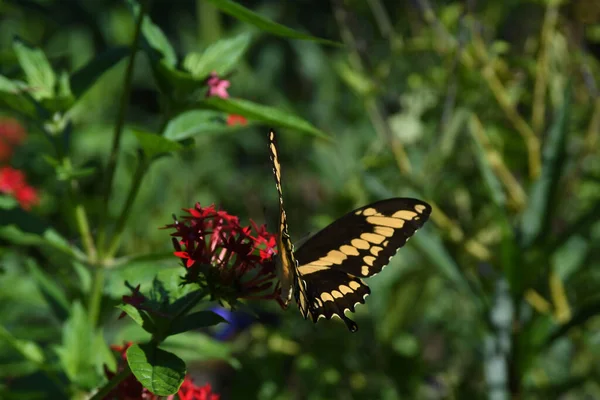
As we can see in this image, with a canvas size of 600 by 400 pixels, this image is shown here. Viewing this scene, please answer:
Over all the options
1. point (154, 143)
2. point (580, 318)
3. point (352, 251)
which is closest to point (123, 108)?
point (154, 143)

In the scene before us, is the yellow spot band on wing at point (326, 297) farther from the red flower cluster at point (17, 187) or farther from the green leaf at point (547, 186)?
the red flower cluster at point (17, 187)

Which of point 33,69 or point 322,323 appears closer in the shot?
point 33,69

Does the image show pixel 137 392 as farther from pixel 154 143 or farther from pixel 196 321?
pixel 154 143

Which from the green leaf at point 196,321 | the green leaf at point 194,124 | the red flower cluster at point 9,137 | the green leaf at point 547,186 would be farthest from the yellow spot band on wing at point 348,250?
the red flower cluster at point 9,137

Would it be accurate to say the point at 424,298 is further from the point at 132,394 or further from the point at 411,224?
the point at 132,394

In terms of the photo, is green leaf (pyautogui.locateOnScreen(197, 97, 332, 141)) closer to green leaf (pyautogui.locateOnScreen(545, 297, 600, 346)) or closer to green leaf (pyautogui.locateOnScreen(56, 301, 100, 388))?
green leaf (pyautogui.locateOnScreen(56, 301, 100, 388))

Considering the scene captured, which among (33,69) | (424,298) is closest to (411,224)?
(33,69)
